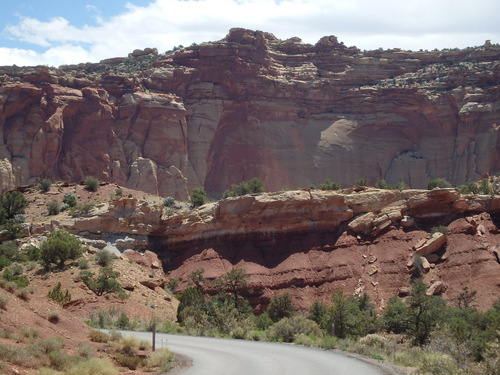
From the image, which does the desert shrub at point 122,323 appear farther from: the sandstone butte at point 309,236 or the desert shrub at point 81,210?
the desert shrub at point 81,210

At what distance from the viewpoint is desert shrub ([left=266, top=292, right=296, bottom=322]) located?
50531mm

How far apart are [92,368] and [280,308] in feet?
106

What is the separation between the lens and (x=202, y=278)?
186ft

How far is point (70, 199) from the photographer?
64.2m

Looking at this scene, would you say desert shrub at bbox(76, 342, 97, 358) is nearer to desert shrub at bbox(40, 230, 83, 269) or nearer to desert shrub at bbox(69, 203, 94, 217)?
desert shrub at bbox(40, 230, 83, 269)

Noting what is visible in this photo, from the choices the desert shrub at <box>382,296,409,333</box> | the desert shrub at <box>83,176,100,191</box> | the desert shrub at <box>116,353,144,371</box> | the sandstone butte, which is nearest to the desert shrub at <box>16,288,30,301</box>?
the desert shrub at <box>116,353,144,371</box>

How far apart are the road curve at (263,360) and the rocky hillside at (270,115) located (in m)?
48.4

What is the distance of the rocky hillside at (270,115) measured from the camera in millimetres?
77625

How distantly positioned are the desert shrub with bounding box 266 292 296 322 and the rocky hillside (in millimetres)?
28907

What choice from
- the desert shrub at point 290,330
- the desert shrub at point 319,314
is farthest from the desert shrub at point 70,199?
the desert shrub at point 290,330

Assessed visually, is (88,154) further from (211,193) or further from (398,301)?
(398,301)

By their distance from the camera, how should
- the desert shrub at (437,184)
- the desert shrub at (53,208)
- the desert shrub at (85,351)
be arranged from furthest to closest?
the desert shrub at (437,184) < the desert shrub at (53,208) < the desert shrub at (85,351)

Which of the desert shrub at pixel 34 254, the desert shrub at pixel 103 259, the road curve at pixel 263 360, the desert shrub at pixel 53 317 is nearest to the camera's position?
the road curve at pixel 263 360

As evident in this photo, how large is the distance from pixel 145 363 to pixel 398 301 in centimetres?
3026
